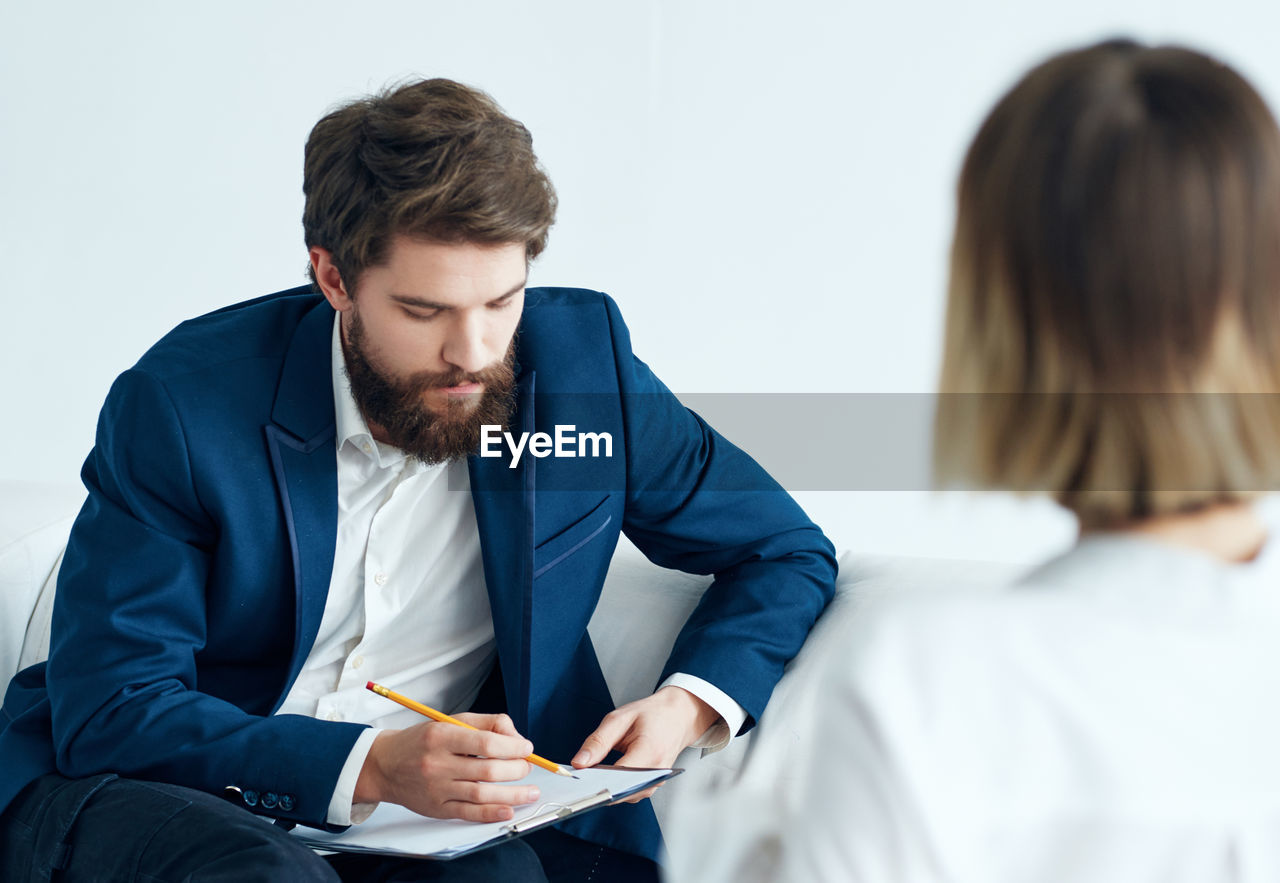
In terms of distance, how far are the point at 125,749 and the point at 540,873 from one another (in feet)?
1.60

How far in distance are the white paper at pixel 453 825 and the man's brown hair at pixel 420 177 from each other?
633 mm

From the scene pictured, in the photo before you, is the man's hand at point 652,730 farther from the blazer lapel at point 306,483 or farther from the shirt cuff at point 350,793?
the blazer lapel at point 306,483

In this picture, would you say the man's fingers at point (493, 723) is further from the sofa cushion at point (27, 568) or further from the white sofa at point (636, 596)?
the sofa cushion at point (27, 568)

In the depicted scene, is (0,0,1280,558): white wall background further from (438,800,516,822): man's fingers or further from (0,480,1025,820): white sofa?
(438,800,516,822): man's fingers

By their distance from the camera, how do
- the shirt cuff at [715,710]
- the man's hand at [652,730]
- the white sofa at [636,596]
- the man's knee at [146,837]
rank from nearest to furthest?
1. the man's knee at [146,837]
2. the man's hand at [652,730]
3. the shirt cuff at [715,710]
4. the white sofa at [636,596]

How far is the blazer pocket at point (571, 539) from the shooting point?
1.64 metres

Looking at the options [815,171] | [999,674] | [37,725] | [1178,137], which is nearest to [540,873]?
[37,725]

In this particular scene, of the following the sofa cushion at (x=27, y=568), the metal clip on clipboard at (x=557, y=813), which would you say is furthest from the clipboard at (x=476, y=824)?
the sofa cushion at (x=27, y=568)

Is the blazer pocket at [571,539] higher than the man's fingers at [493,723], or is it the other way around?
the blazer pocket at [571,539]

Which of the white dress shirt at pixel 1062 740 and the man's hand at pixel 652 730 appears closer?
the white dress shirt at pixel 1062 740

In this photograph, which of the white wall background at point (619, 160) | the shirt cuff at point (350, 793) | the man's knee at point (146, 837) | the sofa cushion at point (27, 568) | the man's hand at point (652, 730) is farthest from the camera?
the white wall background at point (619, 160)

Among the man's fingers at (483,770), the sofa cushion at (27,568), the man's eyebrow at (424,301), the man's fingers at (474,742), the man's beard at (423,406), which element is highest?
the man's eyebrow at (424,301)

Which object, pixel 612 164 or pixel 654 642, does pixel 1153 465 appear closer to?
pixel 654 642

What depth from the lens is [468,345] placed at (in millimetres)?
1549
